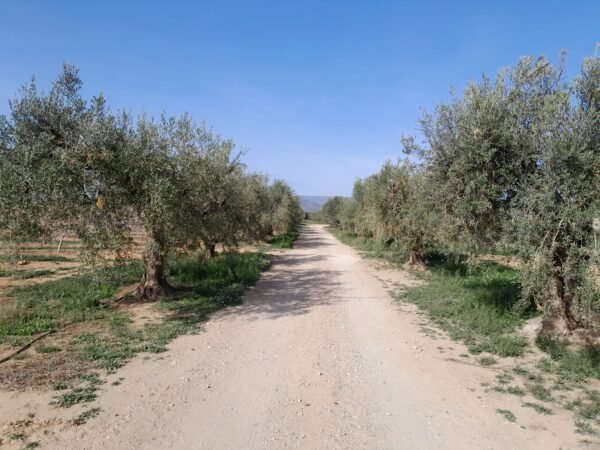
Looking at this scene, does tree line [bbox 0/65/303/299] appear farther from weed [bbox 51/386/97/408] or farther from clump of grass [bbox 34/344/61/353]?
weed [bbox 51/386/97/408]

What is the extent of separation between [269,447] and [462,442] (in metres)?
2.46

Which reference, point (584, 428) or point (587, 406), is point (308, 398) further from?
point (587, 406)

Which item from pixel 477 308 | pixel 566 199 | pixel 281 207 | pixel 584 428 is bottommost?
pixel 584 428

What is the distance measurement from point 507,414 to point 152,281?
10.7 metres

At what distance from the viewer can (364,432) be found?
16.2 ft

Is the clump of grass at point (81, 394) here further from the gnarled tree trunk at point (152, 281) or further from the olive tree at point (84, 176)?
the gnarled tree trunk at point (152, 281)

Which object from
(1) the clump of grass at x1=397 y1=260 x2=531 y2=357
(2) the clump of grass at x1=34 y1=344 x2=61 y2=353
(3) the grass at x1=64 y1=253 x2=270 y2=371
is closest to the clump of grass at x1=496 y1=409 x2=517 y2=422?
(1) the clump of grass at x1=397 y1=260 x2=531 y2=357

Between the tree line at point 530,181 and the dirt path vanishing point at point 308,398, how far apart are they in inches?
99.5

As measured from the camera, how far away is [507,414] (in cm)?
540

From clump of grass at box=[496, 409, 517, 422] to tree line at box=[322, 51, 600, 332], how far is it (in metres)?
2.59

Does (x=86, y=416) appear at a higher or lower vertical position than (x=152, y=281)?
lower

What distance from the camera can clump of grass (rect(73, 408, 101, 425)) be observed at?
4.93m

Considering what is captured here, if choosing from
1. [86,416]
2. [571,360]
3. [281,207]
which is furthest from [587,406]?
[281,207]

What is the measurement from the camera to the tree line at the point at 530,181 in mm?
7074
